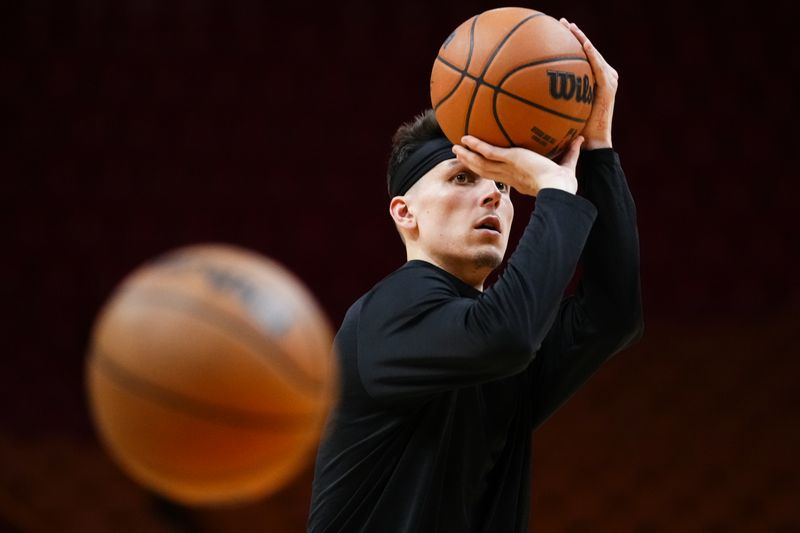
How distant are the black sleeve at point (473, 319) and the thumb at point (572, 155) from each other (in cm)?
12

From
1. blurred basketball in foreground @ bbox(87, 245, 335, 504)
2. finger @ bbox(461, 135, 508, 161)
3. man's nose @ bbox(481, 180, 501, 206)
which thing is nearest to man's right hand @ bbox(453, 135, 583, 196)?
finger @ bbox(461, 135, 508, 161)

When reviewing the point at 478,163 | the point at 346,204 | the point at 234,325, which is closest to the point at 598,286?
the point at 478,163

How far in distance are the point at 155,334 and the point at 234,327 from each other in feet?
0.47

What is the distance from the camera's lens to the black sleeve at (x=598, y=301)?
83.4 inches

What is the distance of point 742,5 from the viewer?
595 cm

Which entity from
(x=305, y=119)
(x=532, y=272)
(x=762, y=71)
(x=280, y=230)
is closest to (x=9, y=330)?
(x=280, y=230)

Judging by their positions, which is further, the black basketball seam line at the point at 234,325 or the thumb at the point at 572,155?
the thumb at the point at 572,155

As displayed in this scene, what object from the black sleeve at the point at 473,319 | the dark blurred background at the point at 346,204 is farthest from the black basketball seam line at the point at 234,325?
the dark blurred background at the point at 346,204

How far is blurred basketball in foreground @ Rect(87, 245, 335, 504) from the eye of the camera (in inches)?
68.7

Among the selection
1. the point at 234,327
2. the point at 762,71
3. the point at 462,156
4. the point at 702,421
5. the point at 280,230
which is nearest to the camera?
the point at 234,327

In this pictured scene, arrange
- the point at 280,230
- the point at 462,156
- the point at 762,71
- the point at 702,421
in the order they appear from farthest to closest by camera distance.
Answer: the point at 762,71, the point at 280,230, the point at 702,421, the point at 462,156

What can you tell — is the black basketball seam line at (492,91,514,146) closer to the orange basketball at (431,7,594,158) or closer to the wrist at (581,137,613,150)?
the orange basketball at (431,7,594,158)

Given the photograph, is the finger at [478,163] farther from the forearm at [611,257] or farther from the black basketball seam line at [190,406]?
the black basketball seam line at [190,406]

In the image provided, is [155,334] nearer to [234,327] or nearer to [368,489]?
[234,327]
